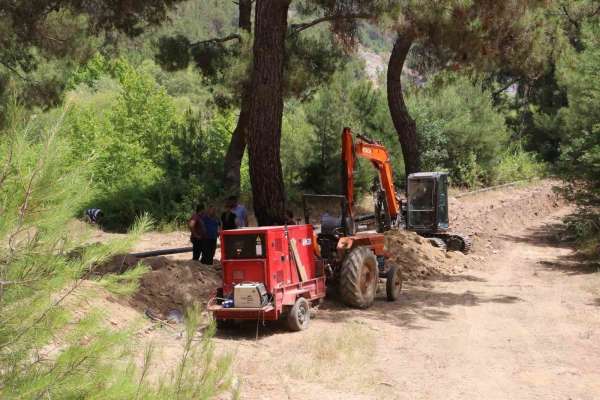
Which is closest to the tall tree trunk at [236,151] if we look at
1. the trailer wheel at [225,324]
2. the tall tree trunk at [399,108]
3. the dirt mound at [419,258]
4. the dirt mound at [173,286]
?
the tall tree trunk at [399,108]

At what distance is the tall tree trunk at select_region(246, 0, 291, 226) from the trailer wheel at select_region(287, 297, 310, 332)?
3.01m

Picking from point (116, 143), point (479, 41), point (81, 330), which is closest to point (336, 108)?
point (116, 143)

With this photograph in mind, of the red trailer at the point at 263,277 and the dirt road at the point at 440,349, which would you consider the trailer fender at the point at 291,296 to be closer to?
the red trailer at the point at 263,277

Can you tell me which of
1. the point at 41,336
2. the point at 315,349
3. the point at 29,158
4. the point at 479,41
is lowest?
the point at 315,349

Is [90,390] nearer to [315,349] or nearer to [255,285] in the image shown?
[315,349]

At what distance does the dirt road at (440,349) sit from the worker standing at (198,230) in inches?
122

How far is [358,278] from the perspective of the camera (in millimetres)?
11281

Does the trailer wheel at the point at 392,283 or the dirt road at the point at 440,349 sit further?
the trailer wheel at the point at 392,283

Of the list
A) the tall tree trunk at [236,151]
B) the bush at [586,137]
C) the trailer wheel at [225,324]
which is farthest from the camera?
the tall tree trunk at [236,151]

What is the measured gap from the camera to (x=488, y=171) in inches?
1454

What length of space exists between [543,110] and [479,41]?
1241 inches

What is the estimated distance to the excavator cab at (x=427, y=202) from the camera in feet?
66.1

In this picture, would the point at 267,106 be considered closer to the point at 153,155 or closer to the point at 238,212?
the point at 238,212

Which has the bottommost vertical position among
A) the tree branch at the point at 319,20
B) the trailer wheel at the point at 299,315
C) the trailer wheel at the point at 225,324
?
the trailer wheel at the point at 225,324
